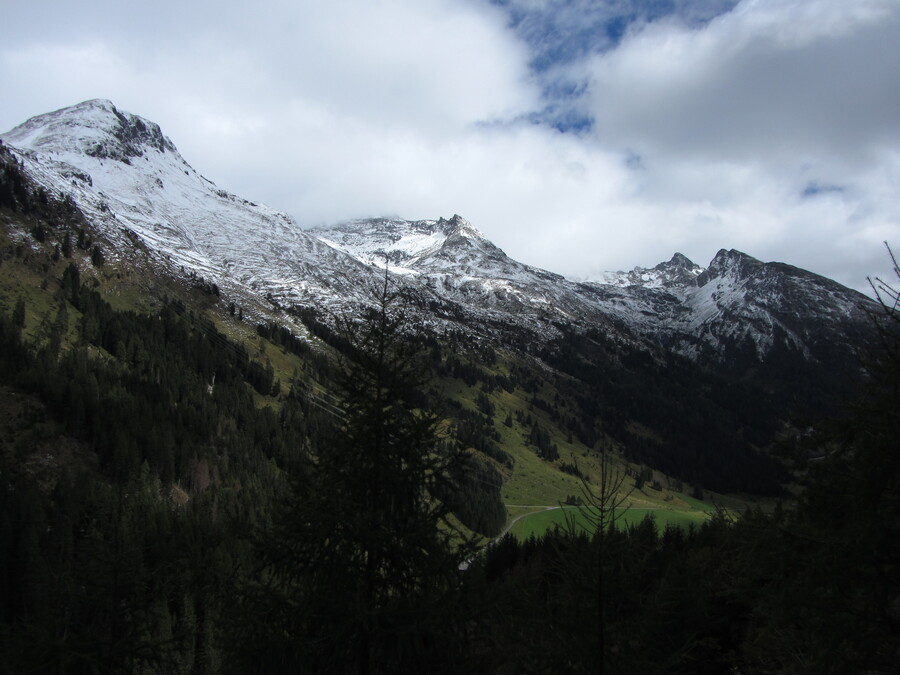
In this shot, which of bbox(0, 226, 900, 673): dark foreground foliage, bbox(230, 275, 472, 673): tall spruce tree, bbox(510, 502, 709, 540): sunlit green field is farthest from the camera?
bbox(510, 502, 709, 540): sunlit green field

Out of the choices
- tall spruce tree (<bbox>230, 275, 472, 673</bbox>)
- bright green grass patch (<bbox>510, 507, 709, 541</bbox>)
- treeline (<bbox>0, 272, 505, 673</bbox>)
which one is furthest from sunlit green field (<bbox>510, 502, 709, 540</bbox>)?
tall spruce tree (<bbox>230, 275, 472, 673</bbox>)

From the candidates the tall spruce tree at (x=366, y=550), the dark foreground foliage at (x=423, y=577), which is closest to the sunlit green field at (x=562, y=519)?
the dark foreground foliage at (x=423, y=577)

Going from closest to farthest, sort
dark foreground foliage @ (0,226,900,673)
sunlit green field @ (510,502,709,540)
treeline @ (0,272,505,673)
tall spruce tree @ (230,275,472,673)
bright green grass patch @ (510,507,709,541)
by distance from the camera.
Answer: tall spruce tree @ (230,275,472,673) → dark foreground foliage @ (0,226,900,673) → treeline @ (0,272,505,673) → bright green grass patch @ (510,507,709,541) → sunlit green field @ (510,502,709,540)

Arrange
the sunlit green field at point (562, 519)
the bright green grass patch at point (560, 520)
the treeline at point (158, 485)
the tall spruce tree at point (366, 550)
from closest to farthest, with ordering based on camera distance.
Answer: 1. the tall spruce tree at point (366, 550)
2. the treeline at point (158, 485)
3. the bright green grass patch at point (560, 520)
4. the sunlit green field at point (562, 519)

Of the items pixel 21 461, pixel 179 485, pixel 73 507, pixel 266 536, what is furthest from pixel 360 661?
pixel 179 485

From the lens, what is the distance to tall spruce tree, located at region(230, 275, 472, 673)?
10.6 meters

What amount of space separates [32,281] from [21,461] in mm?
Answer: 88730

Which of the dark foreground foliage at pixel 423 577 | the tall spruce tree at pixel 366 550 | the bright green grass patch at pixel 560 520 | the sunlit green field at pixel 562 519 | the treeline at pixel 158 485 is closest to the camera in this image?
the tall spruce tree at pixel 366 550

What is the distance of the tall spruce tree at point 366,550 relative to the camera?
34.7 feet

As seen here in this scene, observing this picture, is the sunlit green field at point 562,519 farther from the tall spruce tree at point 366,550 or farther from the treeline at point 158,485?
the tall spruce tree at point 366,550

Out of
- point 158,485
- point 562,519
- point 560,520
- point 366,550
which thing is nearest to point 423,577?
point 366,550

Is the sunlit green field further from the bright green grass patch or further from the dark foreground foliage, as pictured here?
the dark foreground foliage

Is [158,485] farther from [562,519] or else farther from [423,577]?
[423,577]

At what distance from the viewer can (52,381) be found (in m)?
119
